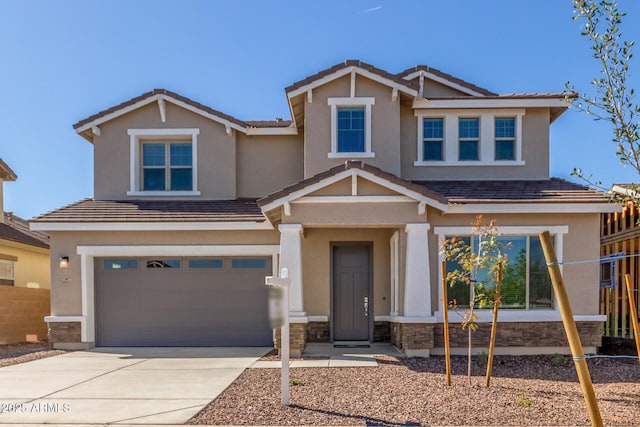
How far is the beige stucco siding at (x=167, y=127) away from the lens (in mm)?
12727

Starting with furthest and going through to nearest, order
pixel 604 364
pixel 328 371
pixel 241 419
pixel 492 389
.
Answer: pixel 604 364, pixel 328 371, pixel 492 389, pixel 241 419

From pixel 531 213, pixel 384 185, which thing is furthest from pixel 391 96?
pixel 531 213

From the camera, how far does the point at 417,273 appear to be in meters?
9.73

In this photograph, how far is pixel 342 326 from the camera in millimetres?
11664

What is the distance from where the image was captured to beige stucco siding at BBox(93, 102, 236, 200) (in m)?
12.7

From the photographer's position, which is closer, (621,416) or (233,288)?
(621,416)

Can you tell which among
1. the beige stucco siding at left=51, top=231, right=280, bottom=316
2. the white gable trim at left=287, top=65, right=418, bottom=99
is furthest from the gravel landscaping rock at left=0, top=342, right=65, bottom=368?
the white gable trim at left=287, top=65, right=418, bottom=99

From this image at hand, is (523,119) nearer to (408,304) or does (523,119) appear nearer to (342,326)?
(408,304)

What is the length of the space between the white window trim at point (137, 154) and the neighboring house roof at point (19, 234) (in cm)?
490

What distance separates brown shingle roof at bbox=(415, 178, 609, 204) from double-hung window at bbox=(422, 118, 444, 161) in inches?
32.3

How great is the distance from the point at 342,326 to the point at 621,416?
672 centimetres

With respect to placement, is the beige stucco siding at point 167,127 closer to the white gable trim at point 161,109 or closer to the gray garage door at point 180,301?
the white gable trim at point 161,109

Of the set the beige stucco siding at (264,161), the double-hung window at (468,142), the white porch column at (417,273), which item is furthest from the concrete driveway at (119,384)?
the double-hung window at (468,142)

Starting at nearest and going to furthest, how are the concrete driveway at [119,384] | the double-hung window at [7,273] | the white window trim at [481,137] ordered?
the concrete driveway at [119,384]
the white window trim at [481,137]
the double-hung window at [7,273]
